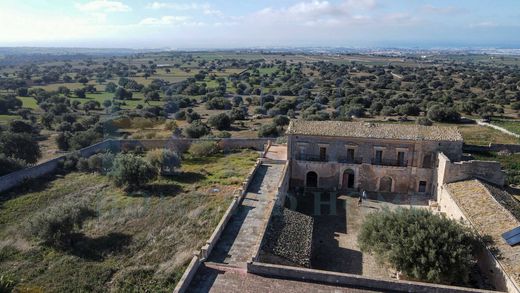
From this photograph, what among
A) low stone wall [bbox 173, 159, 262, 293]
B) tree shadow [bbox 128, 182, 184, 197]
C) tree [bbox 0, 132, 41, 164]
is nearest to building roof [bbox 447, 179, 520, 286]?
low stone wall [bbox 173, 159, 262, 293]

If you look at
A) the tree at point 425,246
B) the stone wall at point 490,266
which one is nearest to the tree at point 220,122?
the stone wall at point 490,266

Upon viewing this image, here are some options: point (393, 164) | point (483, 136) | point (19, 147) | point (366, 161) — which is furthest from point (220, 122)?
point (483, 136)

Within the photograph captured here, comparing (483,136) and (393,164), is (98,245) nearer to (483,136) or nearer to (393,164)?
(393,164)

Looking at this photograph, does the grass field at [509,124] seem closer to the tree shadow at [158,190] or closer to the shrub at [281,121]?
the shrub at [281,121]

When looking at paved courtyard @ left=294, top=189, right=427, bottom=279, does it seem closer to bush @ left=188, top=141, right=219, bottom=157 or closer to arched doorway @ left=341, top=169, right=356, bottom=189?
arched doorway @ left=341, top=169, right=356, bottom=189

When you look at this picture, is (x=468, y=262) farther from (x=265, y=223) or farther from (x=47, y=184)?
(x=47, y=184)

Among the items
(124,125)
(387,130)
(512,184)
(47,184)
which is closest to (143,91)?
(124,125)
